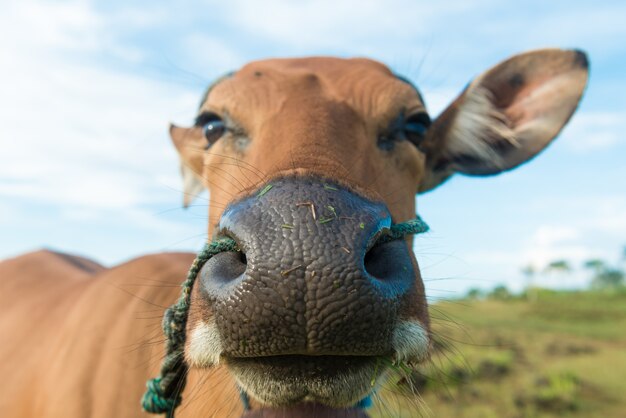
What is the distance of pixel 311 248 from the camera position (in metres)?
1.87

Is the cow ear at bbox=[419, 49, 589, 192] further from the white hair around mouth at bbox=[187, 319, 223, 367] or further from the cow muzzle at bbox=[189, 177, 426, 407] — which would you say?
the white hair around mouth at bbox=[187, 319, 223, 367]

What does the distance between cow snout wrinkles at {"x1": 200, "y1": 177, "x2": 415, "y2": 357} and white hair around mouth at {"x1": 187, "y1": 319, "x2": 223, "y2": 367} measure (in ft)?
0.15

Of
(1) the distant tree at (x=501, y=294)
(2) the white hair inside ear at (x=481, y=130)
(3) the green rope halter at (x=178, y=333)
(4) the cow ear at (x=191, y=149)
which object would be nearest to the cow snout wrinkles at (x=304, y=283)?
(3) the green rope halter at (x=178, y=333)

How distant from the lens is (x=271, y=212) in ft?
6.52

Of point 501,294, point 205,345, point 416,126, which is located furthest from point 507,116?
point 501,294

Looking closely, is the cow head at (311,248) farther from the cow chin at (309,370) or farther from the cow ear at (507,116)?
the cow ear at (507,116)

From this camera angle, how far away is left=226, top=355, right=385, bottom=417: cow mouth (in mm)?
1955

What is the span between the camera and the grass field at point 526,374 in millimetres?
8958

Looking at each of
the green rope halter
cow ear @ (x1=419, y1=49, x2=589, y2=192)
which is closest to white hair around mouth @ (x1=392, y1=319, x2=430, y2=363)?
the green rope halter

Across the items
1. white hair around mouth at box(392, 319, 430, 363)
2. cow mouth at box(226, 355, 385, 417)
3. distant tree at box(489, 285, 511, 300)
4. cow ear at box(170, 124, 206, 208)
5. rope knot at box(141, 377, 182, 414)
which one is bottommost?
distant tree at box(489, 285, 511, 300)

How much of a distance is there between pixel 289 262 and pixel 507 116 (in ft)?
9.07

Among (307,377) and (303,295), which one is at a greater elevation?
(303,295)

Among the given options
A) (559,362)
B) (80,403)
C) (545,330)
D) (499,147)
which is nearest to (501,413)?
(559,362)

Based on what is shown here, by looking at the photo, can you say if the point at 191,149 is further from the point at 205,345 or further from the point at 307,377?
the point at 307,377
